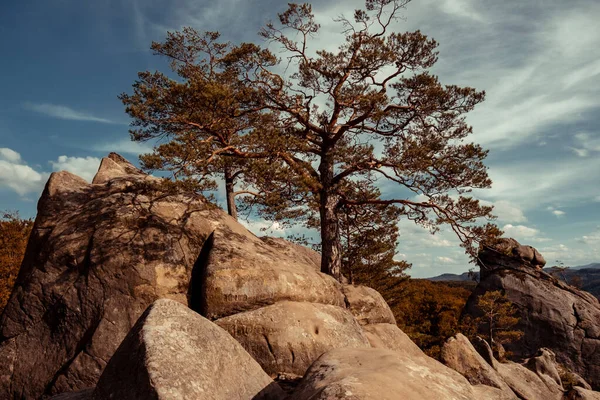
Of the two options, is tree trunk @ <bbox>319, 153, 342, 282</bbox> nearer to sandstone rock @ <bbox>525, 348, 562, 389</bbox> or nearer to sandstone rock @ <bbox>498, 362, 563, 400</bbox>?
sandstone rock @ <bbox>498, 362, 563, 400</bbox>

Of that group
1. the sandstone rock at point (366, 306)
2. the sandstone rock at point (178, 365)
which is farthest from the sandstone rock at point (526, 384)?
the sandstone rock at point (178, 365)

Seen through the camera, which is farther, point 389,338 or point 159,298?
point 389,338

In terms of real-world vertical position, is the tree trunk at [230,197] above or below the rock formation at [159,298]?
above

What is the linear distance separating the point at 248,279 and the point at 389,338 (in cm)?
→ 597

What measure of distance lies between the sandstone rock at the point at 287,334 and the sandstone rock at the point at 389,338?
2.52 meters

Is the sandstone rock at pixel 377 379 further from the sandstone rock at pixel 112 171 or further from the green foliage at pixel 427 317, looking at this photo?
the green foliage at pixel 427 317

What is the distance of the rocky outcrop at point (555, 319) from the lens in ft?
93.3

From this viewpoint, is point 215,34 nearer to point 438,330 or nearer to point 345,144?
point 345,144

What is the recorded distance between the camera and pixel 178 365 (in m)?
5.19

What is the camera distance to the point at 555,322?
2905 centimetres

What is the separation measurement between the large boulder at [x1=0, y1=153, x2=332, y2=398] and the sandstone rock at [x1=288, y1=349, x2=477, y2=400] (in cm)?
536

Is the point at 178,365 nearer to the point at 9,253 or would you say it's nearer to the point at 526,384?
the point at 526,384

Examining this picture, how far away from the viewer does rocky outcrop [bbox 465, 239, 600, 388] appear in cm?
2844

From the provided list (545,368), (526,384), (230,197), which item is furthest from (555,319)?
(230,197)
